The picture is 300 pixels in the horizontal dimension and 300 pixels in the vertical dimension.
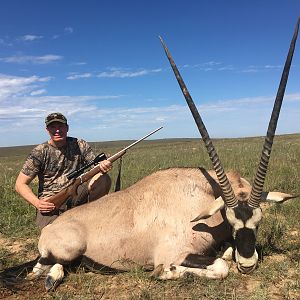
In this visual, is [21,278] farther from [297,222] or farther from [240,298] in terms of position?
[297,222]

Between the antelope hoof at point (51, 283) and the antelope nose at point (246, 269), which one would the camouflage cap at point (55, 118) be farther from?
the antelope nose at point (246, 269)

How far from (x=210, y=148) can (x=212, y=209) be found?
0.68 metres

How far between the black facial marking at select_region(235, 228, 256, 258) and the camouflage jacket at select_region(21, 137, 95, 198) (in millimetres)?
2846

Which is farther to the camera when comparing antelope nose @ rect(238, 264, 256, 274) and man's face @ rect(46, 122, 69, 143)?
man's face @ rect(46, 122, 69, 143)

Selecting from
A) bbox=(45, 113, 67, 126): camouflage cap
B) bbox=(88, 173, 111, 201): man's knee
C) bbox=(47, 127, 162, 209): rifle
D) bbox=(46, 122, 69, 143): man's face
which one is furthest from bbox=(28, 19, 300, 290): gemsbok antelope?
bbox=(45, 113, 67, 126): camouflage cap

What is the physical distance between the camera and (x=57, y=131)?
6.07 m

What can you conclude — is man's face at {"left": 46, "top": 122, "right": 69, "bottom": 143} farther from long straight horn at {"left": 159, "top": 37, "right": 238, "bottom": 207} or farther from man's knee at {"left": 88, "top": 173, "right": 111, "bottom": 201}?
long straight horn at {"left": 159, "top": 37, "right": 238, "bottom": 207}

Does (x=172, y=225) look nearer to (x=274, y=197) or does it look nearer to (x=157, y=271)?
(x=157, y=271)

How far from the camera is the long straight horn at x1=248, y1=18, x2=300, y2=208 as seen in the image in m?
4.22

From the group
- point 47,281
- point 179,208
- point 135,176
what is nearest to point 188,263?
point 179,208

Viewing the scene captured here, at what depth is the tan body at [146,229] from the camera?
177 inches

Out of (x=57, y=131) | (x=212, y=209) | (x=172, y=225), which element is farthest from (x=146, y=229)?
(x=57, y=131)

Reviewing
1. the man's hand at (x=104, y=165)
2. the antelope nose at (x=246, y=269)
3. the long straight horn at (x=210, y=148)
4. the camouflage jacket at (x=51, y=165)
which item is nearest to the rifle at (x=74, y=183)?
the man's hand at (x=104, y=165)

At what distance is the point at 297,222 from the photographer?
6.05 m
